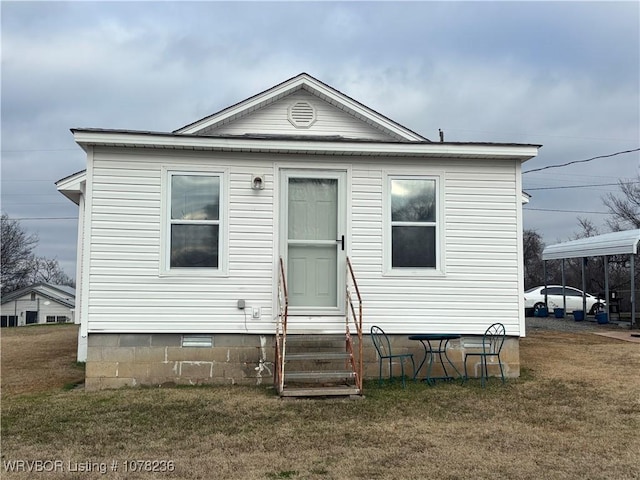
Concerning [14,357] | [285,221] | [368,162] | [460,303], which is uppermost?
[368,162]

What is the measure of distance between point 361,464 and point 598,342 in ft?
33.1

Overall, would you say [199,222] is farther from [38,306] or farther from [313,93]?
[38,306]

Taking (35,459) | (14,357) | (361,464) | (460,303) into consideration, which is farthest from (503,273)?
(14,357)

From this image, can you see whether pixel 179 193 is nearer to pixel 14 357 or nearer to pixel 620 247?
pixel 14 357

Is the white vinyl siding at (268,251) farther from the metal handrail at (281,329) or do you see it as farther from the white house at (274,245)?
the metal handrail at (281,329)

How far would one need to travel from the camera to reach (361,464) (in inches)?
179

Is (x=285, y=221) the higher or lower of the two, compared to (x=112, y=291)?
higher

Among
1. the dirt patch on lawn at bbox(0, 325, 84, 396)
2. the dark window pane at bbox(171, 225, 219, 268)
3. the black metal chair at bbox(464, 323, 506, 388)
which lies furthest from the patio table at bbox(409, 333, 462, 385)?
the dirt patch on lawn at bbox(0, 325, 84, 396)

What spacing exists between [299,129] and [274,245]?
2789 millimetres

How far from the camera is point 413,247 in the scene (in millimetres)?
8258

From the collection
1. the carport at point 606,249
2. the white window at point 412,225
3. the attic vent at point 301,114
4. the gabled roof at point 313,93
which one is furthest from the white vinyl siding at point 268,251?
the carport at point 606,249

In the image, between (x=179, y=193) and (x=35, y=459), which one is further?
(x=179, y=193)

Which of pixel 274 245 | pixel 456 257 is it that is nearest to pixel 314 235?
pixel 274 245

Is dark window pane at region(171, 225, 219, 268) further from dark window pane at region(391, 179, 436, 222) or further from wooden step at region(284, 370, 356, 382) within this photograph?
dark window pane at region(391, 179, 436, 222)
